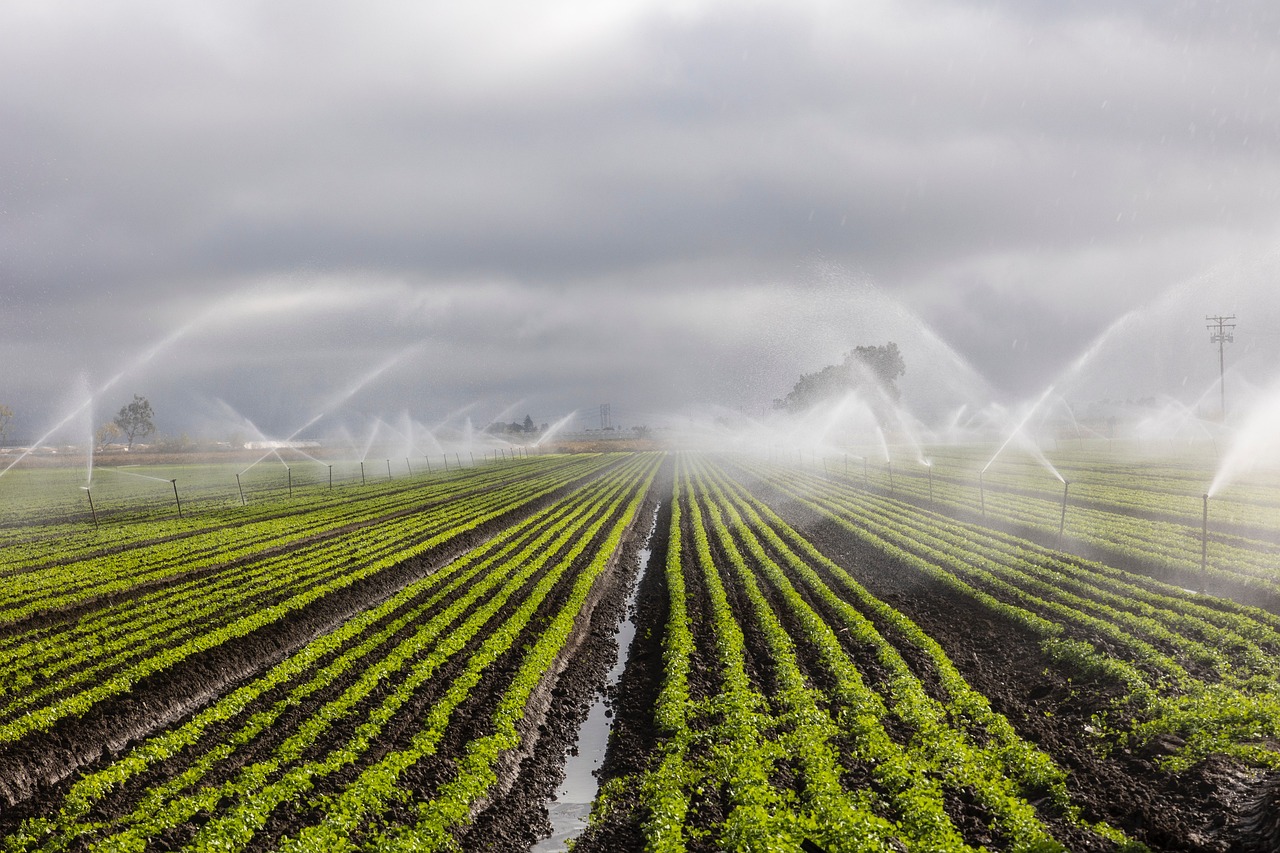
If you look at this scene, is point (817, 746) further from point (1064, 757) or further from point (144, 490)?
point (144, 490)

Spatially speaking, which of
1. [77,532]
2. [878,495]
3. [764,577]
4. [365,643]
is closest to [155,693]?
[365,643]

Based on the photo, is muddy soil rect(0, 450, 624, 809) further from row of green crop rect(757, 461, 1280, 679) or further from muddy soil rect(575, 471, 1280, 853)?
row of green crop rect(757, 461, 1280, 679)

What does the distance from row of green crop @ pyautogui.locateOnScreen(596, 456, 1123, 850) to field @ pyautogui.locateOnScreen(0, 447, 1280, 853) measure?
2.5 inches

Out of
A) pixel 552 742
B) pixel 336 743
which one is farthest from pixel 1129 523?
pixel 336 743

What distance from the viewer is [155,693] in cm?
1494

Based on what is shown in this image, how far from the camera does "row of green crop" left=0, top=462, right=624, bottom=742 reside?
14.4m

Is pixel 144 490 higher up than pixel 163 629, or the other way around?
pixel 144 490

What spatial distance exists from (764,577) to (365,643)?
43.6ft

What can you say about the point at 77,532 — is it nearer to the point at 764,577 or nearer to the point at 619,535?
the point at 619,535

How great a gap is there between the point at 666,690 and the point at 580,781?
116 inches

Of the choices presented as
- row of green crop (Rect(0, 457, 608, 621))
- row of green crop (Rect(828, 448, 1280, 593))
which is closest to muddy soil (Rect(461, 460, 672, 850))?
row of green crop (Rect(0, 457, 608, 621))

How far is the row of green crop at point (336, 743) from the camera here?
9812 mm

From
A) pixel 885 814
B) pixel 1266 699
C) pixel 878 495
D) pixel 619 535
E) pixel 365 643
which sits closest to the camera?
pixel 885 814

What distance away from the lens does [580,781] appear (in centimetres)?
1230
